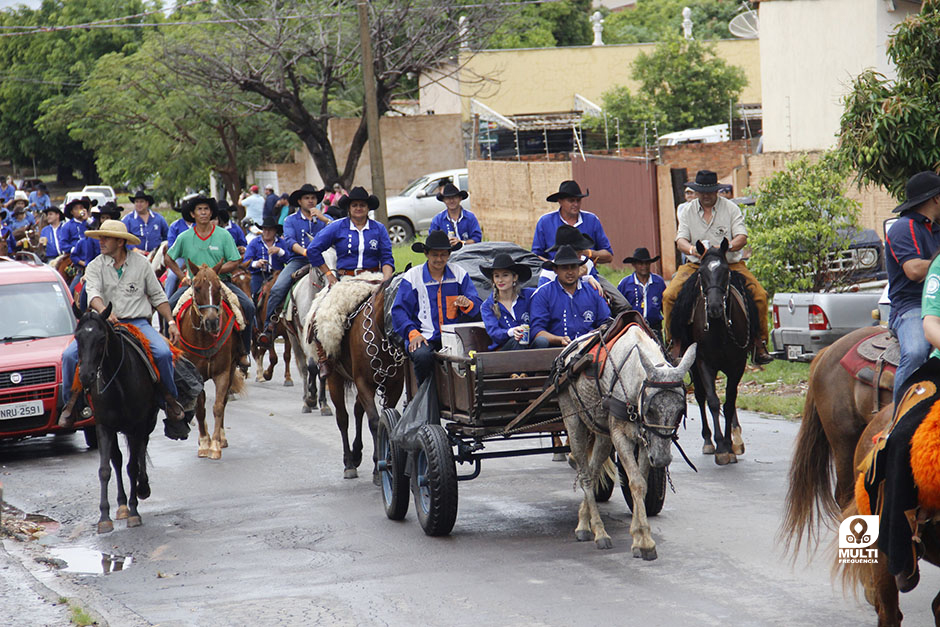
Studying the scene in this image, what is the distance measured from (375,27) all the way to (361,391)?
957 inches

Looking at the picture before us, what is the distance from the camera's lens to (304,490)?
1101cm

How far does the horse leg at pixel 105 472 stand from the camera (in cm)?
991

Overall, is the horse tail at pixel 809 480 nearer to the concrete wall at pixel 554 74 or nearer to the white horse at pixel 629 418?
the white horse at pixel 629 418

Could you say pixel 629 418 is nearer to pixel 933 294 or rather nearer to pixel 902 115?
pixel 933 294

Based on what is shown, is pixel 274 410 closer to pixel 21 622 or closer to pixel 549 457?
pixel 549 457

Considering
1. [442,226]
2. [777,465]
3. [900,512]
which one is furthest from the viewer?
[442,226]

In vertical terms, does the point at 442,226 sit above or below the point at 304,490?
above

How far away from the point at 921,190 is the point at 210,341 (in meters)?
8.61

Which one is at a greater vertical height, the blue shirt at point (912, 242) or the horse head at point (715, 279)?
the blue shirt at point (912, 242)

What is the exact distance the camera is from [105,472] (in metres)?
10.1

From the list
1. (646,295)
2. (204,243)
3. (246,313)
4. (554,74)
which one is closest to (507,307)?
(646,295)

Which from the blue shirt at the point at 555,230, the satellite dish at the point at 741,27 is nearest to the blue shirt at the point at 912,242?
the blue shirt at the point at 555,230

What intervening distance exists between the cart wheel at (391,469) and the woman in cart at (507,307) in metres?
1.22

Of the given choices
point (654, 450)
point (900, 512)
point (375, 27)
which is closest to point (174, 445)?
point (654, 450)
